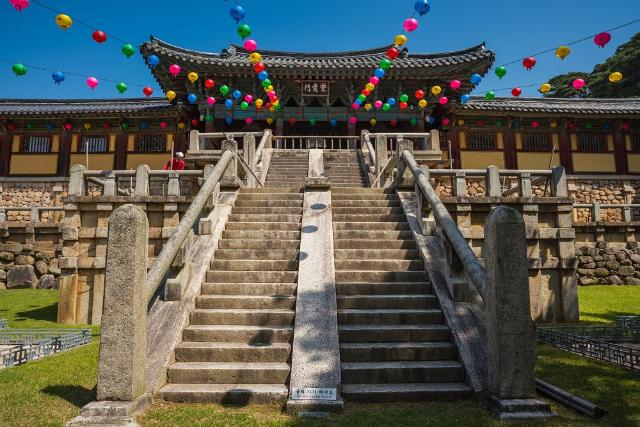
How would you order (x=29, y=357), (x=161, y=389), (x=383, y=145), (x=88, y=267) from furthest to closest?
(x=383, y=145) → (x=88, y=267) → (x=29, y=357) → (x=161, y=389)

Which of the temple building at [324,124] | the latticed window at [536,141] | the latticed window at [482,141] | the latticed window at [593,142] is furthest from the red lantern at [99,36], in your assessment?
the latticed window at [593,142]

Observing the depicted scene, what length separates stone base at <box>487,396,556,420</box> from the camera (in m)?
4.09

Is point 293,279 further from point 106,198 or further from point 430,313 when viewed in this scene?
point 106,198

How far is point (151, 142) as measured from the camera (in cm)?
2277

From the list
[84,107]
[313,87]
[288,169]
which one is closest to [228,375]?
[288,169]

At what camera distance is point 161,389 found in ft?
15.4

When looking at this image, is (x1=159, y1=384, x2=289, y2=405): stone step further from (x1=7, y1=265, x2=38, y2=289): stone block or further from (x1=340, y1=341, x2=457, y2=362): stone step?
(x1=7, y1=265, x2=38, y2=289): stone block

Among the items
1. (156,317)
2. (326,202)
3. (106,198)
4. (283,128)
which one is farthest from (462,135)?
(156,317)

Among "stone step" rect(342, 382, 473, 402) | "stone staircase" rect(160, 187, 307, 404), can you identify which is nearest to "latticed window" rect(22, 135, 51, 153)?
"stone staircase" rect(160, 187, 307, 404)

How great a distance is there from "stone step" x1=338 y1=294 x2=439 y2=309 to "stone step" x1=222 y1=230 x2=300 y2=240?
2.12m

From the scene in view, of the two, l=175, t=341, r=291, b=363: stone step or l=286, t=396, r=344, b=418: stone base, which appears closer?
l=286, t=396, r=344, b=418: stone base

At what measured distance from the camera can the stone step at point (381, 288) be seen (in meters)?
6.56

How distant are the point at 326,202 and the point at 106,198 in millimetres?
5505

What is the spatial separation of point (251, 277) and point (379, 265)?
2.10 m
